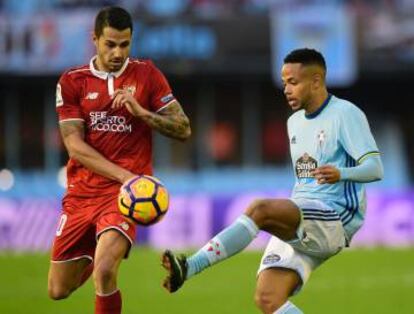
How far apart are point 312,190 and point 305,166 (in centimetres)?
19

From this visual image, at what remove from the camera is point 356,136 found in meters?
7.35

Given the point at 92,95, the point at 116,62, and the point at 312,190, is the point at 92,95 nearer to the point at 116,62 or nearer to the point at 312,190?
the point at 116,62

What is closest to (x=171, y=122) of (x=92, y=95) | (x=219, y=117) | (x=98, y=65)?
(x=92, y=95)

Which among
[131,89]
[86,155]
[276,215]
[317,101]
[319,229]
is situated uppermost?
[131,89]

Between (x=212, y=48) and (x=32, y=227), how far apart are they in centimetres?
904

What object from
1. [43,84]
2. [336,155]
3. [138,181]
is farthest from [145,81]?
[43,84]

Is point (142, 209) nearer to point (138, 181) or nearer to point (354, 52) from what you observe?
point (138, 181)

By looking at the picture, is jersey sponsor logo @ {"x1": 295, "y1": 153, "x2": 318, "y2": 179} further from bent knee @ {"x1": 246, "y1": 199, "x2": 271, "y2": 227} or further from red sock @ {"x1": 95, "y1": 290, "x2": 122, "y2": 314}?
red sock @ {"x1": 95, "y1": 290, "x2": 122, "y2": 314}

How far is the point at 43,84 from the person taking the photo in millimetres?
30656

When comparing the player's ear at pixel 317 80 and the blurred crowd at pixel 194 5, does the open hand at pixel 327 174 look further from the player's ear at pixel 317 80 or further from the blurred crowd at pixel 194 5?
the blurred crowd at pixel 194 5

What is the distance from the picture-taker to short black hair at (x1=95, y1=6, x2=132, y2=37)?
7746 millimetres

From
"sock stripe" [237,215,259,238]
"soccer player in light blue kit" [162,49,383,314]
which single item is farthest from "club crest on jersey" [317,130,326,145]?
"sock stripe" [237,215,259,238]

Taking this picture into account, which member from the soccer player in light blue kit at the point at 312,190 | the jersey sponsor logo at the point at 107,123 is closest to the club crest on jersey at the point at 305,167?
the soccer player in light blue kit at the point at 312,190

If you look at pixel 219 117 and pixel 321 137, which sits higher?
pixel 321 137
